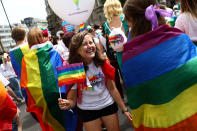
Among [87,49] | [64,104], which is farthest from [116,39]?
[64,104]

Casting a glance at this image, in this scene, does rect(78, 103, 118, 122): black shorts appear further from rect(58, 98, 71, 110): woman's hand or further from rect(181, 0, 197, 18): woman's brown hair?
rect(181, 0, 197, 18): woman's brown hair

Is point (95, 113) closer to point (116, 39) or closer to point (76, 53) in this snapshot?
point (76, 53)

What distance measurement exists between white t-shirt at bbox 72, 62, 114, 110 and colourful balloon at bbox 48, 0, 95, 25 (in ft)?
4.81

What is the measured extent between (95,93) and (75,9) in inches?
73.2

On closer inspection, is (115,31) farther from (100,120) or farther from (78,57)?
(100,120)

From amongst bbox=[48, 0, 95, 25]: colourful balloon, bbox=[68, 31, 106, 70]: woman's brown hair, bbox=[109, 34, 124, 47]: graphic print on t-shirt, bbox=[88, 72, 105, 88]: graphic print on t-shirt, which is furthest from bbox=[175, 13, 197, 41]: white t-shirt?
bbox=[48, 0, 95, 25]: colourful balloon

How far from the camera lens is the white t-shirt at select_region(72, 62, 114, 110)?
2.11 metres

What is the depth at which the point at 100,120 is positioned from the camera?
7.11 ft

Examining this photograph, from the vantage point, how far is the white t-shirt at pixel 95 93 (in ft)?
6.93

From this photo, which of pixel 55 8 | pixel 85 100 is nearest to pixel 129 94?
pixel 85 100

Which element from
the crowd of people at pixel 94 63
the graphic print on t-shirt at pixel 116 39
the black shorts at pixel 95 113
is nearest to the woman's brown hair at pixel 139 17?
the crowd of people at pixel 94 63

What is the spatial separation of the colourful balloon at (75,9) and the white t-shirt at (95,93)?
1.47 m

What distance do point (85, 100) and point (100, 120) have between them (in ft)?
1.03

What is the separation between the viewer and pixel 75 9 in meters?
3.27
